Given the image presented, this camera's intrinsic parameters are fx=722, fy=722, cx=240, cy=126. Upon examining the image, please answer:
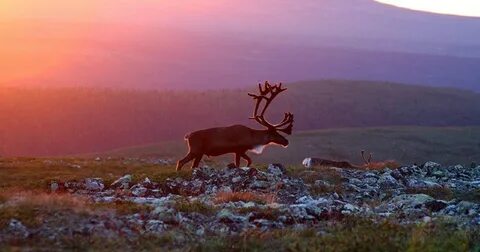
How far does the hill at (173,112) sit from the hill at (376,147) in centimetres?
1416

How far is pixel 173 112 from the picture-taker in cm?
10675

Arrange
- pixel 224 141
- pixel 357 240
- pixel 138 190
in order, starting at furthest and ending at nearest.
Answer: pixel 224 141 < pixel 138 190 < pixel 357 240

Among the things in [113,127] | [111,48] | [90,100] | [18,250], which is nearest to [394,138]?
[113,127]

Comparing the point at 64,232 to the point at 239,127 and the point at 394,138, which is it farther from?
the point at 394,138

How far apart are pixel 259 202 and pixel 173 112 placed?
94.9 meters

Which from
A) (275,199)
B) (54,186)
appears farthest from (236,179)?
(54,186)

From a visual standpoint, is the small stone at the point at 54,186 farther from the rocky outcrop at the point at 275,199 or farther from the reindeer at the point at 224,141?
the reindeer at the point at 224,141

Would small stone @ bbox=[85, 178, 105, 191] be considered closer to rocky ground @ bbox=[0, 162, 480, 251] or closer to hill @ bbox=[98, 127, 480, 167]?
rocky ground @ bbox=[0, 162, 480, 251]

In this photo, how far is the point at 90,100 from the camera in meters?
107

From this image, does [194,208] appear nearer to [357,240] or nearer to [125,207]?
[125,207]

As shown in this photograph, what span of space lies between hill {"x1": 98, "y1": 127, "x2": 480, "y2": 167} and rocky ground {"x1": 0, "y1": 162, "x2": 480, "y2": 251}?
167ft

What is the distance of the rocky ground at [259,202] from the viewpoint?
8.95 m

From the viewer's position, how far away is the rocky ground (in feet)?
29.4

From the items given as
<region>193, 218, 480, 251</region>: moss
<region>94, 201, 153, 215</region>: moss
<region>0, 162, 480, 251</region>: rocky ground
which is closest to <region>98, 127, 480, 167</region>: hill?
<region>0, 162, 480, 251</region>: rocky ground
